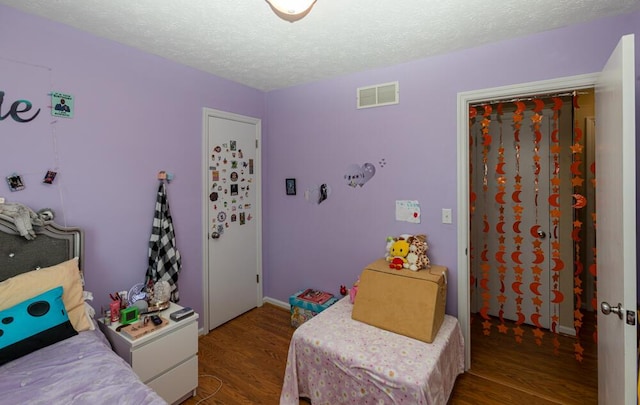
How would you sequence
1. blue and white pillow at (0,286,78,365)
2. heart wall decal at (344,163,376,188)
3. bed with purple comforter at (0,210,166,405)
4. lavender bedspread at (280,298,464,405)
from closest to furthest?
bed with purple comforter at (0,210,166,405) < blue and white pillow at (0,286,78,365) < lavender bedspread at (280,298,464,405) < heart wall decal at (344,163,376,188)

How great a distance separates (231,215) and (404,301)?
73.6 inches

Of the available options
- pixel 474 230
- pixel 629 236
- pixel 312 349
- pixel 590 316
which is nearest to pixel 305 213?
pixel 312 349

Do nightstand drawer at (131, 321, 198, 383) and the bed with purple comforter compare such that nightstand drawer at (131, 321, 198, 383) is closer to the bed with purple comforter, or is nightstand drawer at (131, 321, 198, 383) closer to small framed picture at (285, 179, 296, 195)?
the bed with purple comforter

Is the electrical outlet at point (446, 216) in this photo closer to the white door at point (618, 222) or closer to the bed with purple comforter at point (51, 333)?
the white door at point (618, 222)

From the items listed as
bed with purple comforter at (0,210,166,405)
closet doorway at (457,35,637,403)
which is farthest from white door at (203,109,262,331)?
closet doorway at (457,35,637,403)

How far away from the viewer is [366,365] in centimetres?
176

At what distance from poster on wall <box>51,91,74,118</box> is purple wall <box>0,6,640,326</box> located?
4cm

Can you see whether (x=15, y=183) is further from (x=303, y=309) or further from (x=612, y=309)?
(x=612, y=309)

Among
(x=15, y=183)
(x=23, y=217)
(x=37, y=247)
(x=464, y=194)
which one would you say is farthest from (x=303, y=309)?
(x=15, y=183)

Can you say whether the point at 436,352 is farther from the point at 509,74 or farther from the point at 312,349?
the point at 509,74

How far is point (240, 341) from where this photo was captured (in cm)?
283

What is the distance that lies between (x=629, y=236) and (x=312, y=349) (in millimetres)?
1651

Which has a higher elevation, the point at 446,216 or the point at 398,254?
the point at 446,216

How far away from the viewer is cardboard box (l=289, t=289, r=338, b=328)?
2.89 metres
